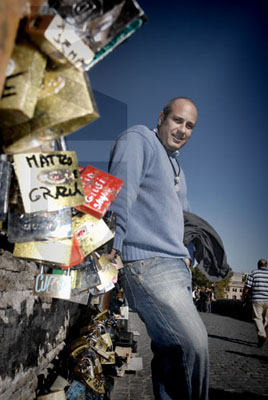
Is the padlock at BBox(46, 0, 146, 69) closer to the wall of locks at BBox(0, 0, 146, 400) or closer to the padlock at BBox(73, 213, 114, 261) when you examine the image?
the wall of locks at BBox(0, 0, 146, 400)

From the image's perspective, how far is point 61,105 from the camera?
59cm

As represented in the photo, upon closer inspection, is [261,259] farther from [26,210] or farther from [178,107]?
[26,210]

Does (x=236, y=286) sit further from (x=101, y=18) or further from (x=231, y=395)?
(x=101, y=18)

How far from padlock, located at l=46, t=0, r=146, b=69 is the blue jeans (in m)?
1.47

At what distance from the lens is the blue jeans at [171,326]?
1.65 metres

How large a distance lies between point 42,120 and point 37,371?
2.74 m

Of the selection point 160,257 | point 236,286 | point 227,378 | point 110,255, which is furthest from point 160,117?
point 236,286

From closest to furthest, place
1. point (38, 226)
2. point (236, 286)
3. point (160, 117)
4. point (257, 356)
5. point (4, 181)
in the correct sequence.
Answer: point (4, 181) < point (38, 226) < point (160, 117) < point (257, 356) < point (236, 286)

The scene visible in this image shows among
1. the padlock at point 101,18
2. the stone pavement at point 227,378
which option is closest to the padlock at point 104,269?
the padlock at point 101,18

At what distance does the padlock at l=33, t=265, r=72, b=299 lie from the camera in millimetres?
1182

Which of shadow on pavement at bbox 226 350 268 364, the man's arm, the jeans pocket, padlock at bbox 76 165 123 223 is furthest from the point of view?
shadow on pavement at bbox 226 350 268 364

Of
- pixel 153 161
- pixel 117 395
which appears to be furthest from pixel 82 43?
pixel 117 395

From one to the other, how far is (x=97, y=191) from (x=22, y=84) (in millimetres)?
504

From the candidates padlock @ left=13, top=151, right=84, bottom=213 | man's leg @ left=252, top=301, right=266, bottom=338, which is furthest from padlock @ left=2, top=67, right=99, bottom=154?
man's leg @ left=252, top=301, right=266, bottom=338
